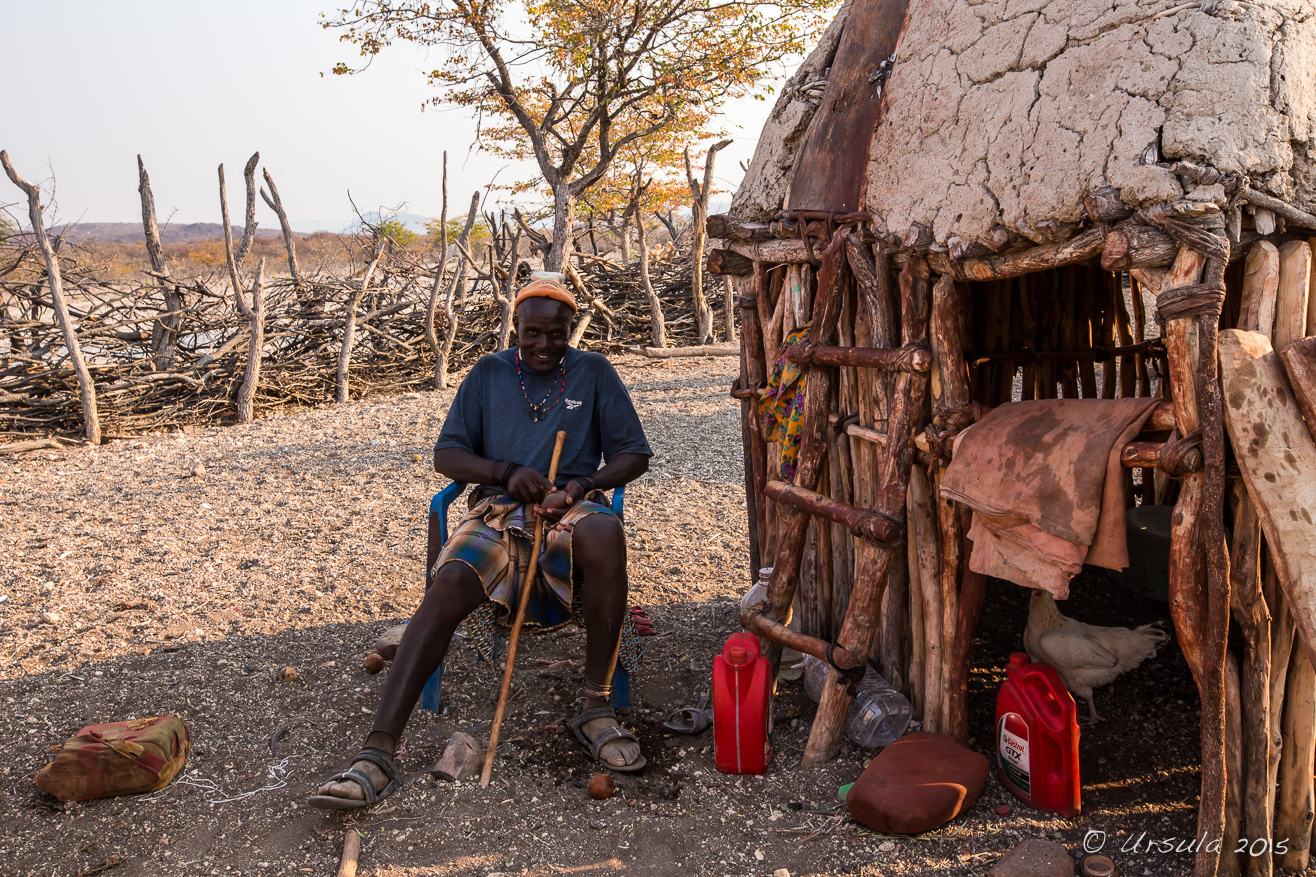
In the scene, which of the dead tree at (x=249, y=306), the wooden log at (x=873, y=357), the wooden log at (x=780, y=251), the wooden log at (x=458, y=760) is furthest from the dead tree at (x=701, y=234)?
the wooden log at (x=458, y=760)

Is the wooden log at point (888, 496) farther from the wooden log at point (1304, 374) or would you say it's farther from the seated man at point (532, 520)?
the wooden log at point (1304, 374)

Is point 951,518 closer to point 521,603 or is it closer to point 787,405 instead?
point 787,405

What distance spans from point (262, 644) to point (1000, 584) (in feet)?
11.2

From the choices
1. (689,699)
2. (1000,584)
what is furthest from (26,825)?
(1000,584)

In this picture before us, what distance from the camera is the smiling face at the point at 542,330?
313cm

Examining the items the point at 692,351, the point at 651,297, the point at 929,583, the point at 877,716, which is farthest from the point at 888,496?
the point at 651,297

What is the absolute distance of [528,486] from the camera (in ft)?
9.96

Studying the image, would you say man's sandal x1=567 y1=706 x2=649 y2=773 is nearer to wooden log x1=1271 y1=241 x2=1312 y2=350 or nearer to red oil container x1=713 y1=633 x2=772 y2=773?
red oil container x1=713 y1=633 x2=772 y2=773

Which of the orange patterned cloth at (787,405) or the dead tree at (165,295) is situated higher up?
the dead tree at (165,295)

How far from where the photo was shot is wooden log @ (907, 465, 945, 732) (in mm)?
2703

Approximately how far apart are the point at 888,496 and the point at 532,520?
1.26 meters

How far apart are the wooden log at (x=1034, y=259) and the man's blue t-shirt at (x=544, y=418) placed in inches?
51.8

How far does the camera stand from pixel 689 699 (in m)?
3.29

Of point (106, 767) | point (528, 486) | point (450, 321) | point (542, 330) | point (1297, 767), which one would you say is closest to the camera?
point (1297, 767)
